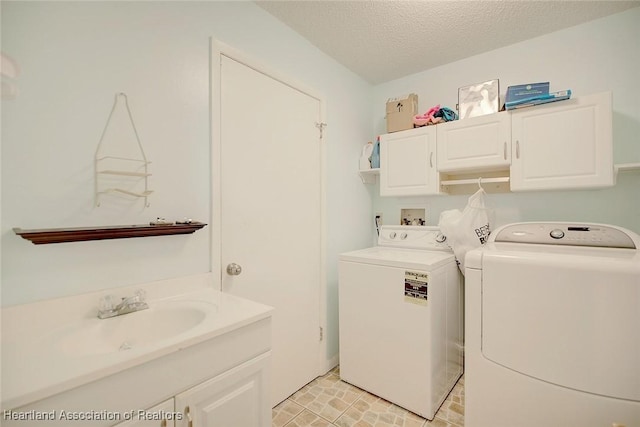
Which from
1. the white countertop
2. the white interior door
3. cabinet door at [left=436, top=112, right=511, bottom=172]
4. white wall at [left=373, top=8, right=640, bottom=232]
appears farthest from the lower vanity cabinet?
white wall at [left=373, top=8, right=640, bottom=232]

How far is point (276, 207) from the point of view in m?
1.82

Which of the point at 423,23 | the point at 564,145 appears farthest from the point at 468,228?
the point at 423,23

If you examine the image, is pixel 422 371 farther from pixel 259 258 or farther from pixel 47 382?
pixel 47 382

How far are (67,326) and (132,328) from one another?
0.20 metres

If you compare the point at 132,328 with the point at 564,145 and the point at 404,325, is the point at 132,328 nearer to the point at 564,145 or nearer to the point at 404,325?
the point at 404,325

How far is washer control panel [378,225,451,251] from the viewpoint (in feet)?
7.04

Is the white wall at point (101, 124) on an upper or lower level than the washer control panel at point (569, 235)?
upper

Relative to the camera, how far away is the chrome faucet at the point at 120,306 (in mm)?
1079

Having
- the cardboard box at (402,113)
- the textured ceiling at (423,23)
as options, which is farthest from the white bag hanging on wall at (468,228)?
the textured ceiling at (423,23)

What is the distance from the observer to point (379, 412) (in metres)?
1.75

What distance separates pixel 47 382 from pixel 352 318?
1.63 metres

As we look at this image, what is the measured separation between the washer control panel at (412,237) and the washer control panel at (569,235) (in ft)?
1.48

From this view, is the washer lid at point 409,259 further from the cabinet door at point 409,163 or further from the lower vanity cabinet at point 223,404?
the lower vanity cabinet at point 223,404

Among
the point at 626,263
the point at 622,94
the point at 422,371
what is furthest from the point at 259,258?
the point at 622,94
